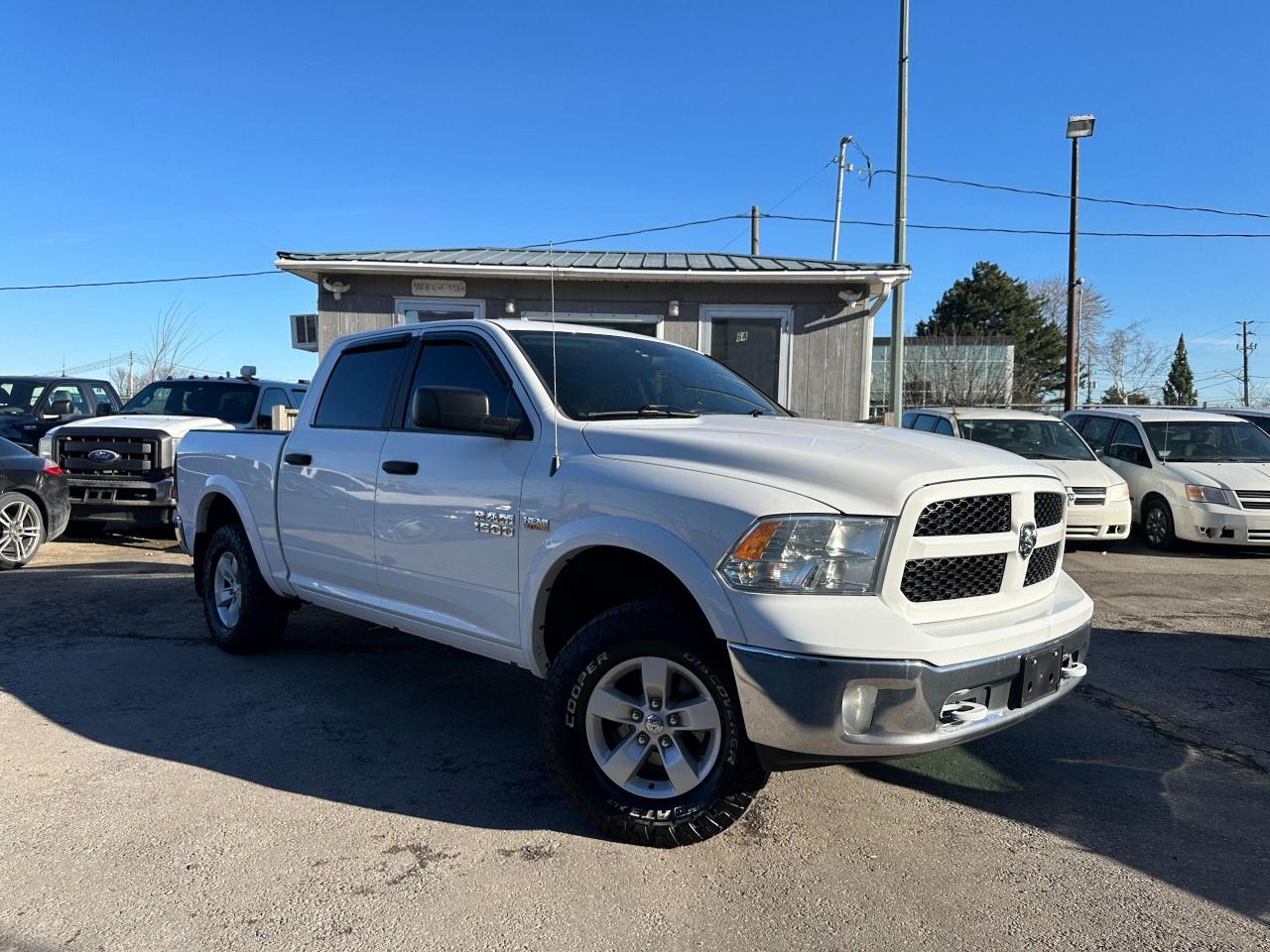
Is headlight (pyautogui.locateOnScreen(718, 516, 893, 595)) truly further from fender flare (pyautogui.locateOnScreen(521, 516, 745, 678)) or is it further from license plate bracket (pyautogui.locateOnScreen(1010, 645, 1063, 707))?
license plate bracket (pyautogui.locateOnScreen(1010, 645, 1063, 707))

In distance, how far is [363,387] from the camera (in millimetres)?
4820

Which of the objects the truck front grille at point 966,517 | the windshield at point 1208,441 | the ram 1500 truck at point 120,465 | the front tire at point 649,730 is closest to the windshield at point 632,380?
the front tire at point 649,730

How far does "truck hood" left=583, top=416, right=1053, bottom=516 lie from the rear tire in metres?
2.91

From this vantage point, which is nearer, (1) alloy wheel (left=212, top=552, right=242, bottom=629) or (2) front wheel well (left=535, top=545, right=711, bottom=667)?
(2) front wheel well (left=535, top=545, right=711, bottom=667)

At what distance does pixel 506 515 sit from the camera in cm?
365

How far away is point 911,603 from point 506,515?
1.60 metres

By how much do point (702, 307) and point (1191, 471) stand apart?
625 cm

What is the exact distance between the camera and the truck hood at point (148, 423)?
10.2m

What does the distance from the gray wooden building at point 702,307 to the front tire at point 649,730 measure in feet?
31.0

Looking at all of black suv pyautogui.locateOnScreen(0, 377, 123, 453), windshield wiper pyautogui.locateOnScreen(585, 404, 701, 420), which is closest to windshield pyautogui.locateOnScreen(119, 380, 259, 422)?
black suv pyautogui.locateOnScreen(0, 377, 123, 453)

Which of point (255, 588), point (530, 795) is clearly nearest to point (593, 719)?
point (530, 795)

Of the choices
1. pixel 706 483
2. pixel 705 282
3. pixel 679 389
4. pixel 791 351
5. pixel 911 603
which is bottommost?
pixel 911 603

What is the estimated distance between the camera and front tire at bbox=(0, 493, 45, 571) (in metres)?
8.73

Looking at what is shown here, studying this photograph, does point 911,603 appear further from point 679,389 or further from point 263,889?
point 263,889
